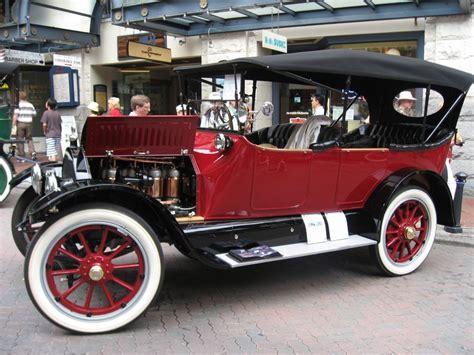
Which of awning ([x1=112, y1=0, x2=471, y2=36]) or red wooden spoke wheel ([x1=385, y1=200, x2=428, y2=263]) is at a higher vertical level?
awning ([x1=112, y1=0, x2=471, y2=36])

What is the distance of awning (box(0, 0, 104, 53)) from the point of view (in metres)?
11.6

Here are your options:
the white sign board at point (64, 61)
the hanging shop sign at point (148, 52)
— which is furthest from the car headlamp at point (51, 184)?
the white sign board at point (64, 61)

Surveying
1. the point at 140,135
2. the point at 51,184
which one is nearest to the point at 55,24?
the point at 140,135

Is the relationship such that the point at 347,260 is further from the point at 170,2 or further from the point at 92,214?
the point at 170,2

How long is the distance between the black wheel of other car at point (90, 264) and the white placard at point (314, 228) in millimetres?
1375

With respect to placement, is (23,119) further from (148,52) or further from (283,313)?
(283,313)

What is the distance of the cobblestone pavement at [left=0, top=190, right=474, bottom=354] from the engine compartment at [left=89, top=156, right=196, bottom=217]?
0.77 metres

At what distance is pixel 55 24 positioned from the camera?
12.4m

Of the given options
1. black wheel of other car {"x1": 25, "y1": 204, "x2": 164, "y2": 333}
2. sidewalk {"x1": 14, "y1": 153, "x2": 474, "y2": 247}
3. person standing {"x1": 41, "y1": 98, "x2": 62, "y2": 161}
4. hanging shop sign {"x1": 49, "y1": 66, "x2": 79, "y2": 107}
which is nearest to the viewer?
black wheel of other car {"x1": 25, "y1": 204, "x2": 164, "y2": 333}

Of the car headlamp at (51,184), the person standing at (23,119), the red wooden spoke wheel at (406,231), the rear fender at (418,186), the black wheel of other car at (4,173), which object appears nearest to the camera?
the car headlamp at (51,184)

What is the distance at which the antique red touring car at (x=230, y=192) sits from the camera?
10.6ft

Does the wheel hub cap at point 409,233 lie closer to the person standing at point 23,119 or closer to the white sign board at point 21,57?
the white sign board at point 21,57

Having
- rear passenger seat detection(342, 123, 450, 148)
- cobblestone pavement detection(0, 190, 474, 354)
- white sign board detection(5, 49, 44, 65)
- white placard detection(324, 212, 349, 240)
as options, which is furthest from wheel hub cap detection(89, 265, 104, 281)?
white sign board detection(5, 49, 44, 65)

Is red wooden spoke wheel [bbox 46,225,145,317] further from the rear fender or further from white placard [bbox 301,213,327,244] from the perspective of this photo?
the rear fender
